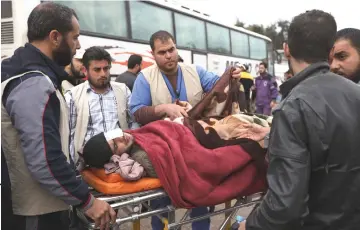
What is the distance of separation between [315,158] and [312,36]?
21.7 inches

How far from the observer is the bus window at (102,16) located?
7.45m

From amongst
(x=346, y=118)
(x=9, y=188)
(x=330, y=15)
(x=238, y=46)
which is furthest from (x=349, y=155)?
(x=238, y=46)

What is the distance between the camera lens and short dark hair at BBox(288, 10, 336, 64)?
1674 mm

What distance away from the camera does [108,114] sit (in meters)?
3.15

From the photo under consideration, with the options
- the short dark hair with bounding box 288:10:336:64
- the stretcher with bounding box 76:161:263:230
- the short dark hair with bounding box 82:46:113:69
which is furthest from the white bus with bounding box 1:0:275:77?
the short dark hair with bounding box 288:10:336:64

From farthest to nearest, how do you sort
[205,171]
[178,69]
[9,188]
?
[178,69] → [205,171] → [9,188]

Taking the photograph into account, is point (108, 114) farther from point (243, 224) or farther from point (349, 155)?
point (349, 155)

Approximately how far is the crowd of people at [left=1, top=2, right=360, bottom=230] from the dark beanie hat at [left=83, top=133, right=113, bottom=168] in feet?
0.17

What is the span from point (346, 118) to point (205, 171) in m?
0.93

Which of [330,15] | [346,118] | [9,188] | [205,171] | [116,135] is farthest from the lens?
[116,135]

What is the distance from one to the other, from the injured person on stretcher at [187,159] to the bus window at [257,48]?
14.3 meters

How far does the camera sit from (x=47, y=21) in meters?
2.00

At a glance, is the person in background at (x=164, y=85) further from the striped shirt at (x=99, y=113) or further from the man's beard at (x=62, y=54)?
the man's beard at (x=62, y=54)

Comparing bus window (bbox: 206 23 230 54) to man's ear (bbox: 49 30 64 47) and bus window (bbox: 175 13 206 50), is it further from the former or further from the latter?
man's ear (bbox: 49 30 64 47)
